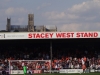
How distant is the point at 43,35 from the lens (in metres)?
42.9

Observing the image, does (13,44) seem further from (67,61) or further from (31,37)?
(67,61)

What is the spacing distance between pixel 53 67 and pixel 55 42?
23.4ft

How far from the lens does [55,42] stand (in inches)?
1925

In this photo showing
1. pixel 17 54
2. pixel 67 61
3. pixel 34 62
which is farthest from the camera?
pixel 17 54

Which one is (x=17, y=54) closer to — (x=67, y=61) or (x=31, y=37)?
(x=31, y=37)

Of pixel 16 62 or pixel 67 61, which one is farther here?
pixel 67 61

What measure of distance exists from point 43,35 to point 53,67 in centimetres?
455

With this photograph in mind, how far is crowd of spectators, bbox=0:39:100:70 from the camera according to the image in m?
43.5

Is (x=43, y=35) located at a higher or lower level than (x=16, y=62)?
higher

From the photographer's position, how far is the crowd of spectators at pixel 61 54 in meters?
43.5

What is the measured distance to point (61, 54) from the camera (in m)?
46.3

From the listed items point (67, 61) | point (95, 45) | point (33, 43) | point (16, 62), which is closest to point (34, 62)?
point (16, 62)

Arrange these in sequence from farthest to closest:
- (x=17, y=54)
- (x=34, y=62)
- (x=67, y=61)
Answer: (x=17, y=54) → (x=67, y=61) → (x=34, y=62)

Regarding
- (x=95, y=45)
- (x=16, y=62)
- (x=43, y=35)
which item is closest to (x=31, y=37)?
(x=43, y=35)
